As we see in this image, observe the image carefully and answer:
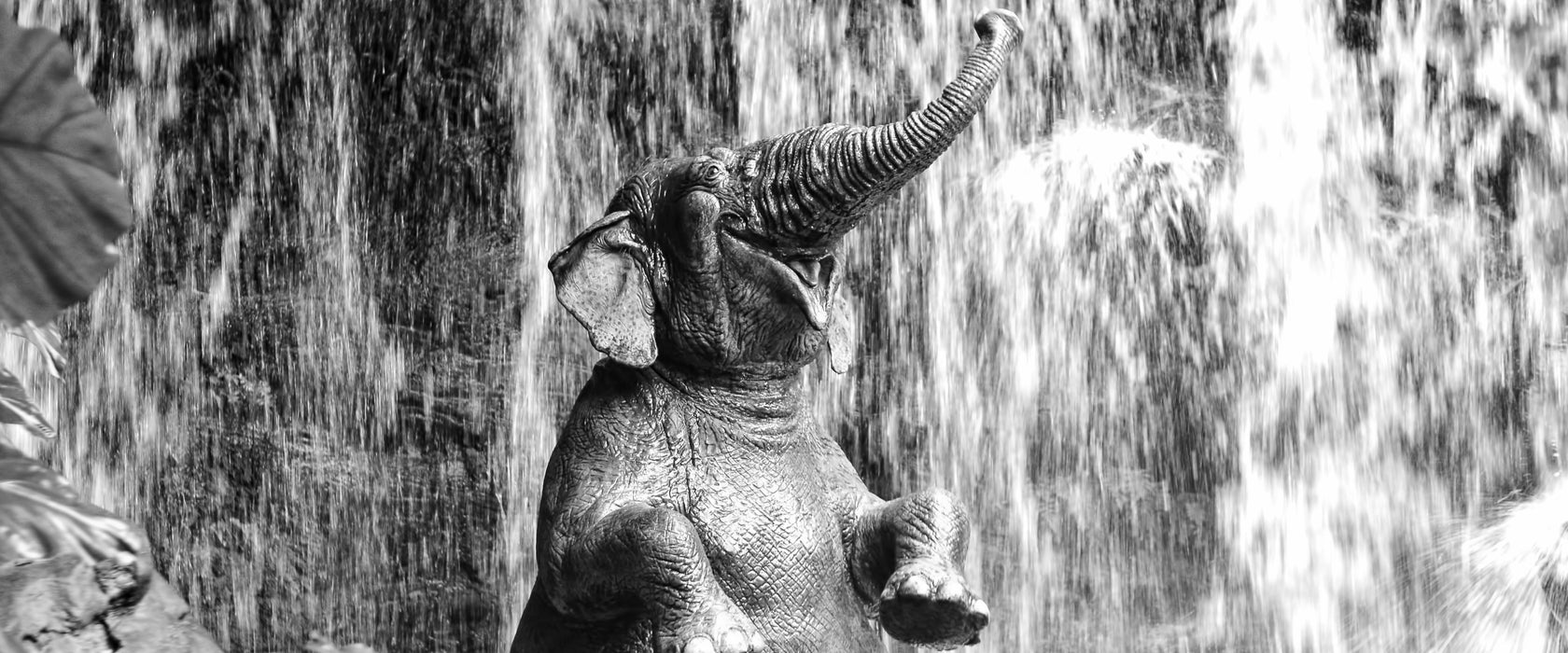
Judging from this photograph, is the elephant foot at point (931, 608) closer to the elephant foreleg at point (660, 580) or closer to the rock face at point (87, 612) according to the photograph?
the elephant foreleg at point (660, 580)

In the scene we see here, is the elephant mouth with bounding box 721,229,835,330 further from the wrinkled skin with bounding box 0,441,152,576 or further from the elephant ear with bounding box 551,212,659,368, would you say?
the wrinkled skin with bounding box 0,441,152,576

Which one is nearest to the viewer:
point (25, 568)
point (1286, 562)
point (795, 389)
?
point (795, 389)

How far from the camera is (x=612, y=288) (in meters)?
Result: 2.48

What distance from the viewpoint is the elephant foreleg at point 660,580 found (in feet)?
7.11

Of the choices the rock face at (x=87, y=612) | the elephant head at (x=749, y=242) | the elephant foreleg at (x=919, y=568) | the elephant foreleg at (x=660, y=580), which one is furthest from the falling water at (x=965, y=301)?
the elephant foreleg at (x=660, y=580)

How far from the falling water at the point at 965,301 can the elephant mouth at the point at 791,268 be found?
11.0ft

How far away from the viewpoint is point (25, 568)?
307cm

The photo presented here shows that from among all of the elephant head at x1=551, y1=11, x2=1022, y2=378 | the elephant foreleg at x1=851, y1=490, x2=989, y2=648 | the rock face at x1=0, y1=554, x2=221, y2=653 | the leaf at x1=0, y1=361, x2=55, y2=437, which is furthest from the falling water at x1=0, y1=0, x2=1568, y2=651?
the leaf at x1=0, y1=361, x2=55, y2=437

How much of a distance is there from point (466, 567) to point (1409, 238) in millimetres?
3481

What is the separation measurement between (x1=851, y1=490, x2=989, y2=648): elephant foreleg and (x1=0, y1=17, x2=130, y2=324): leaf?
163 cm

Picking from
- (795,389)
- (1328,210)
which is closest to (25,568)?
(795,389)

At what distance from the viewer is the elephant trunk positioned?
2346 millimetres

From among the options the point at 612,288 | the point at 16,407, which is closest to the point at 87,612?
the point at 612,288

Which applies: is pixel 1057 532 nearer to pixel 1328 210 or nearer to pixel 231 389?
pixel 1328 210
